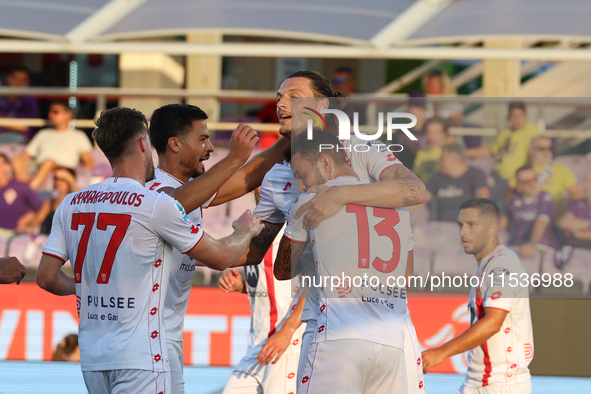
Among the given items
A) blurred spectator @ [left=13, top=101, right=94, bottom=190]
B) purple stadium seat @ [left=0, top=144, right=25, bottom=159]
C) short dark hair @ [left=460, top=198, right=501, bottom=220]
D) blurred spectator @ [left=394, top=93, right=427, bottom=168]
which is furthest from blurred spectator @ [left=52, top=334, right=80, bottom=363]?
short dark hair @ [left=460, top=198, right=501, bottom=220]

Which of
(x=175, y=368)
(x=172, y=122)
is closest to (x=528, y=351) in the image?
(x=175, y=368)

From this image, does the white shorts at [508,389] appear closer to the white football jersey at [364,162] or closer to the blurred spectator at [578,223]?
the white football jersey at [364,162]

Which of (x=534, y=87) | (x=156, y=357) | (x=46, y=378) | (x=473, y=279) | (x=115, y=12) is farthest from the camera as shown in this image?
(x=534, y=87)

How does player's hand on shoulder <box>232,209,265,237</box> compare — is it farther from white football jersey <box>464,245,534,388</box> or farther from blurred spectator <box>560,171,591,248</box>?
blurred spectator <box>560,171,591,248</box>

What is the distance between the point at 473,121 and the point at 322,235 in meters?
5.04

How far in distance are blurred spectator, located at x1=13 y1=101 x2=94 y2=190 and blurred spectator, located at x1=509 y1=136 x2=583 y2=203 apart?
4.68m

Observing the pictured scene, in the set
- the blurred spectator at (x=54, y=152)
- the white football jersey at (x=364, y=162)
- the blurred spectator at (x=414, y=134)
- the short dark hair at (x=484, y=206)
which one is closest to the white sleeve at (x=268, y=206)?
the white football jersey at (x=364, y=162)

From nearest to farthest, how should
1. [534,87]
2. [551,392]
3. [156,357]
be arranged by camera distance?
[156,357] < [551,392] < [534,87]

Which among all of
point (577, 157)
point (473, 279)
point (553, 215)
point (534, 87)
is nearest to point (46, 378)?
point (473, 279)

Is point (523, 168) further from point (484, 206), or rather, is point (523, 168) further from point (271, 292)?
point (271, 292)

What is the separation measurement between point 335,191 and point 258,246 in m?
0.96

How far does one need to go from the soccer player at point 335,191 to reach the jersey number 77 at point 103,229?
34.1 inches

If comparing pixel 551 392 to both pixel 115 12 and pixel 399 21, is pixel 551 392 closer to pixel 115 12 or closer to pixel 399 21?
pixel 399 21

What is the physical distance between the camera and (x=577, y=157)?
804 cm
